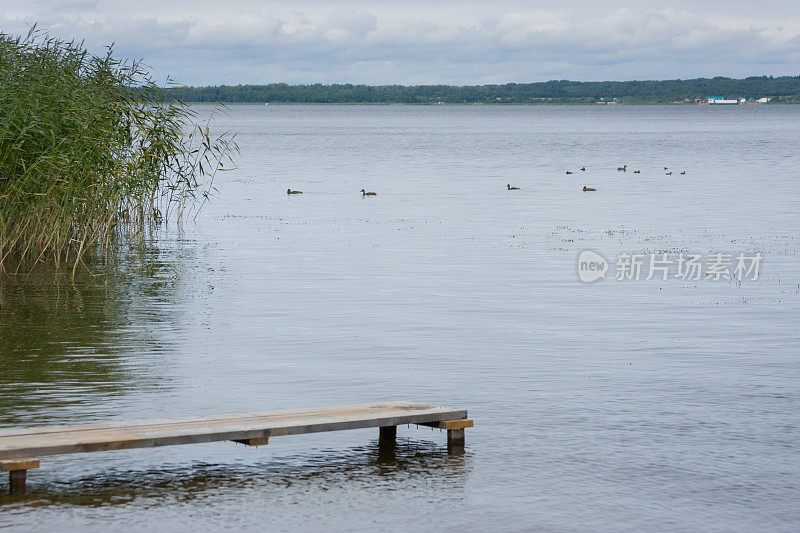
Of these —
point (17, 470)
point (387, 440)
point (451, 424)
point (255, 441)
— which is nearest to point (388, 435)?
point (387, 440)

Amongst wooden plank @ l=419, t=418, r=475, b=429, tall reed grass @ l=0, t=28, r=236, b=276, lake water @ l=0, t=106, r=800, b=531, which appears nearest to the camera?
lake water @ l=0, t=106, r=800, b=531

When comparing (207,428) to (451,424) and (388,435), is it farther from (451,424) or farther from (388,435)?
(451,424)

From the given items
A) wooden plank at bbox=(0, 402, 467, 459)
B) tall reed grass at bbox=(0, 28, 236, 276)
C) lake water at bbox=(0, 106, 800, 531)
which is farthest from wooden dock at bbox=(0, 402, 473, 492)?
tall reed grass at bbox=(0, 28, 236, 276)

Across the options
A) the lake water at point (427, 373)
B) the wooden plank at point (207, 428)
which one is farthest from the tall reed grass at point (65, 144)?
the wooden plank at point (207, 428)

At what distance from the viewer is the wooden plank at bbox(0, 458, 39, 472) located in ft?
27.2

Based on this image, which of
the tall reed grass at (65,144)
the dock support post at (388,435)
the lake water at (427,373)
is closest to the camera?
the lake water at (427,373)

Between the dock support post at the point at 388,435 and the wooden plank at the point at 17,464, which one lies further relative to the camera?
the dock support post at the point at 388,435

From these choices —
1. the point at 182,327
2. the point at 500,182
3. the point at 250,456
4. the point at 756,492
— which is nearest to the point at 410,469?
the point at 250,456

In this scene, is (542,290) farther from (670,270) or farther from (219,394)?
(219,394)

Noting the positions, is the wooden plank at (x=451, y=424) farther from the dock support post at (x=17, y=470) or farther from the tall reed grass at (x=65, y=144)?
the tall reed grass at (x=65, y=144)

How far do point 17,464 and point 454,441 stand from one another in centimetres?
381

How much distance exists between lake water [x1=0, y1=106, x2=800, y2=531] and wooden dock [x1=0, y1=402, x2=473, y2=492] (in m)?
0.31

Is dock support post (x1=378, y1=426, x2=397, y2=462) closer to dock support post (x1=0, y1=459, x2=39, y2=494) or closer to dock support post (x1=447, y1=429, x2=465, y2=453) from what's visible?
dock support post (x1=447, y1=429, x2=465, y2=453)

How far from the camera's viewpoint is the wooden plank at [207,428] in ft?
28.3
